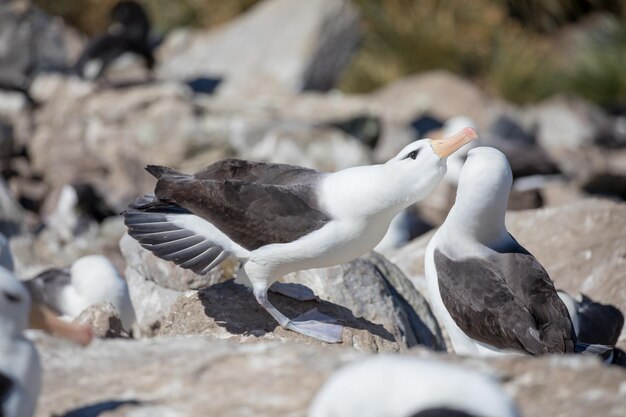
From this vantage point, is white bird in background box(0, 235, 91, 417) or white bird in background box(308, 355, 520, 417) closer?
white bird in background box(308, 355, 520, 417)

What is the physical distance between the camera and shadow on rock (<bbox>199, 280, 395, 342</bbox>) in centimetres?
549

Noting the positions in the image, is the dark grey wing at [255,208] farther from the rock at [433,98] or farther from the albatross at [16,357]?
the rock at [433,98]

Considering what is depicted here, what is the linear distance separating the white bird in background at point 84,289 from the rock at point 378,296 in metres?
1.31

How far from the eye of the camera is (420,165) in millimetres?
5191

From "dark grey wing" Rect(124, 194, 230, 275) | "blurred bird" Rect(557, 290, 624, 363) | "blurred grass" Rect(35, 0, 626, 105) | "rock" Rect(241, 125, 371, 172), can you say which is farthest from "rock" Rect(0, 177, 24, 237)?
"blurred grass" Rect(35, 0, 626, 105)

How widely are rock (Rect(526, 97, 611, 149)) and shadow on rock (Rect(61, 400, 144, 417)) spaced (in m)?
15.2

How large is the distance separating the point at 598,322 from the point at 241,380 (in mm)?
3193

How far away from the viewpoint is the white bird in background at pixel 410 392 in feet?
9.57

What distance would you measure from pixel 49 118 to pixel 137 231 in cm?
1126

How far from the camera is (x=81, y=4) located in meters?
22.5

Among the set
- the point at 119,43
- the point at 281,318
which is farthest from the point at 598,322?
the point at 119,43

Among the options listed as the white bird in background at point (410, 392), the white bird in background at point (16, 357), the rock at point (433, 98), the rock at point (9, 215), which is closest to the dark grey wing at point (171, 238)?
the white bird in background at point (16, 357)

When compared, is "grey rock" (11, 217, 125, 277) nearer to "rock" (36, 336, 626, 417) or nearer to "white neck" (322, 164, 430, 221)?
"white neck" (322, 164, 430, 221)

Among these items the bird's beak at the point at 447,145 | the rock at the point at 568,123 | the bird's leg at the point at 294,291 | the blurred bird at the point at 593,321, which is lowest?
the rock at the point at 568,123
